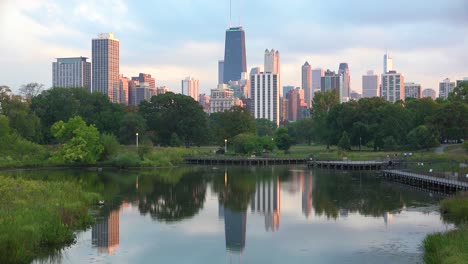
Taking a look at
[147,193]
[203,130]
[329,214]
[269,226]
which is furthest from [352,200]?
[203,130]

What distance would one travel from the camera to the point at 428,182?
159 ft

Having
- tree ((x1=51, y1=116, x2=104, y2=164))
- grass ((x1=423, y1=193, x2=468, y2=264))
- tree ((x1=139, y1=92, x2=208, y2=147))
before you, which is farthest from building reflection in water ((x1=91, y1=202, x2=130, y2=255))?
tree ((x1=139, y1=92, x2=208, y2=147))

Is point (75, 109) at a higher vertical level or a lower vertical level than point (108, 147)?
higher

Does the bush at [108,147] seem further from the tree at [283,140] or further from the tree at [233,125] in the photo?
the tree at [283,140]

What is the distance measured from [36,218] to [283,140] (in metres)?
72.5

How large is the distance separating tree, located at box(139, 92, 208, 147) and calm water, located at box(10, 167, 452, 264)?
146ft

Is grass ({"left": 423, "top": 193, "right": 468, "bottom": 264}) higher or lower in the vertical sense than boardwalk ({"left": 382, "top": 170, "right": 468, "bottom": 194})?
lower

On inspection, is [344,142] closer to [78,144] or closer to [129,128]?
[129,128]

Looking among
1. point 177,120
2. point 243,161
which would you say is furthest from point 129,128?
point 243,161

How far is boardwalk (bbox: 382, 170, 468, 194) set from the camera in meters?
42.7

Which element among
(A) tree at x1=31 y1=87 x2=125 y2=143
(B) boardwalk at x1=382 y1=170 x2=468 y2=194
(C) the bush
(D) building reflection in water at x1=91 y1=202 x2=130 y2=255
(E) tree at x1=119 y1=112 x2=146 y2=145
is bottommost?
(D) building reflection in water at x1=91 y1=202 x2=130 y2=255

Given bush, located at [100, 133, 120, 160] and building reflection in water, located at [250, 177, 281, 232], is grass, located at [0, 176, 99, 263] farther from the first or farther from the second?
bush, located at [100, 133, 120, 160]

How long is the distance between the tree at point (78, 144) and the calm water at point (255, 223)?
58.0 ft

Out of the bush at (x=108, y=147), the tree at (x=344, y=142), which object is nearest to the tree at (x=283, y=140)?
the tree at (x=344, y=142)
